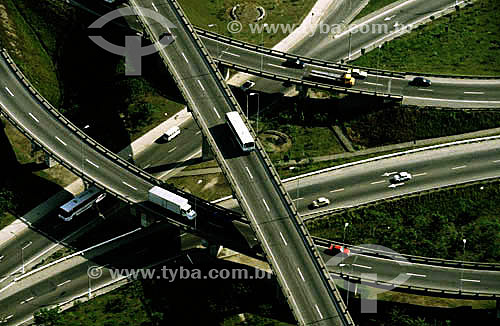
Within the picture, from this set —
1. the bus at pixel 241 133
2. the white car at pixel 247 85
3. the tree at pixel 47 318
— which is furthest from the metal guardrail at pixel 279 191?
the tree at pixel 47 318

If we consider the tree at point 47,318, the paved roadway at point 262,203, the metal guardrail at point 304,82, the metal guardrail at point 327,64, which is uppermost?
the metal guardrail at point 327,64

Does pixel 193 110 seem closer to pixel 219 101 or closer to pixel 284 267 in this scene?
pixel 219 101

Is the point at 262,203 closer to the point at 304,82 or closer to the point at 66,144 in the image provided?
the point at 66,144

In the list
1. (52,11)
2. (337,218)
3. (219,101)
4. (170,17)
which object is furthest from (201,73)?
(52,11)

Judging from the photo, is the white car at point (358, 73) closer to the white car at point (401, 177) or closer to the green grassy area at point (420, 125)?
the green grassy area at point (420, 125)

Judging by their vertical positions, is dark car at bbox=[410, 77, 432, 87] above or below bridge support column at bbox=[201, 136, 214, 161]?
above

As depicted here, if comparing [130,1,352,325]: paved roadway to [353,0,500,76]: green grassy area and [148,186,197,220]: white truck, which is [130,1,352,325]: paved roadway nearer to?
[148,186,197,220]: white truck

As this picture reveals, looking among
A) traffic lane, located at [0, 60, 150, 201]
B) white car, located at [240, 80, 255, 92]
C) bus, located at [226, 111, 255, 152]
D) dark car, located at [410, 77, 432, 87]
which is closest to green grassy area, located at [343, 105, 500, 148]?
dark car, located at [410, 77, 432, 87]
